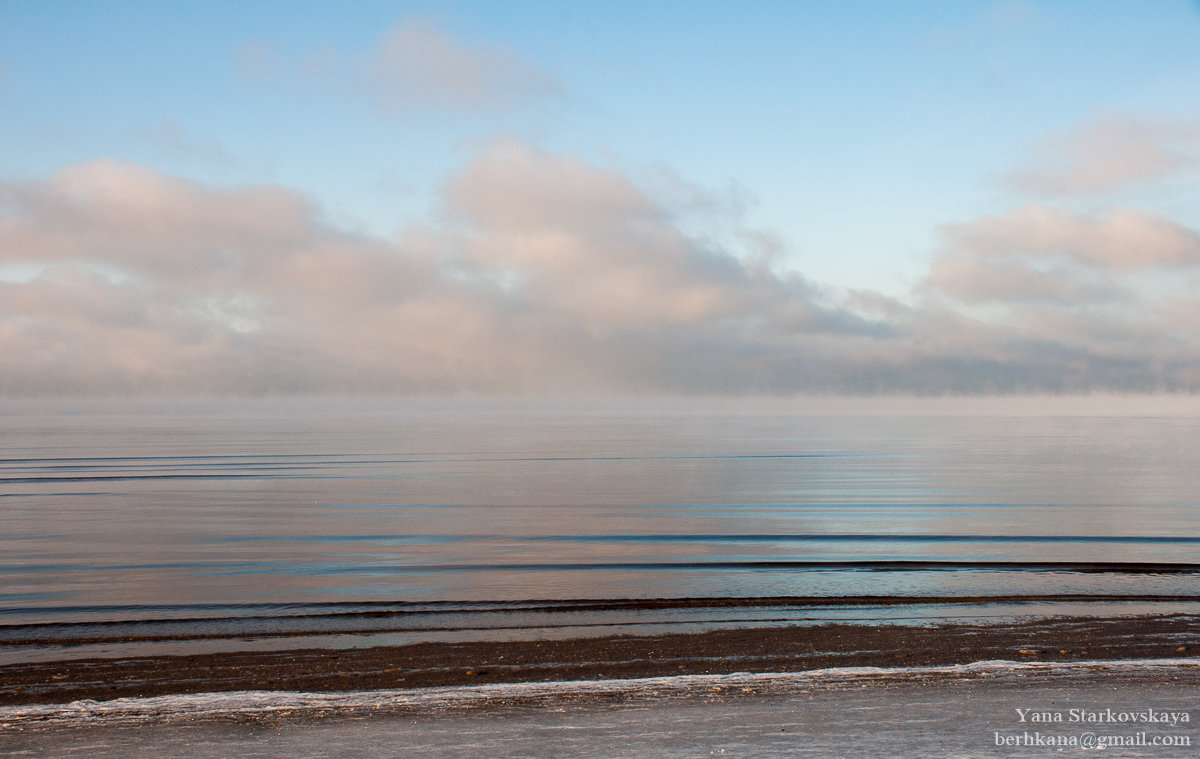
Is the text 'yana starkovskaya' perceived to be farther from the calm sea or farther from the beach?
the calm sea

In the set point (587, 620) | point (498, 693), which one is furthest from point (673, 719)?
point (587, 620)

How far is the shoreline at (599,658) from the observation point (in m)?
11.4

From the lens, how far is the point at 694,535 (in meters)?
27.9

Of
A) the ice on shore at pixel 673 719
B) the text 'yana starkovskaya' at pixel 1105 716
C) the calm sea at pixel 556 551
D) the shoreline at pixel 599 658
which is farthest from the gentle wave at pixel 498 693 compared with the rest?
the calm sea at pixel 556 551

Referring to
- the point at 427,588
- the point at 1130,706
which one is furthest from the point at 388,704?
the point at 427,588

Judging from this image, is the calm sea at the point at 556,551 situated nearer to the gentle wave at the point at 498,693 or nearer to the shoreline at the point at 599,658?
the shoreline at the point at 599,658

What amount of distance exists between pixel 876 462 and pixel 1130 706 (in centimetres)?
5635

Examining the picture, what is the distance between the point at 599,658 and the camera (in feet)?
41.2

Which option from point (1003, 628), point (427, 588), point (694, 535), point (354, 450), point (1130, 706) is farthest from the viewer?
point (354, 450)

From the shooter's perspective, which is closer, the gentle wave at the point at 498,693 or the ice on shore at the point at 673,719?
the ice on shore at the point at 673,719

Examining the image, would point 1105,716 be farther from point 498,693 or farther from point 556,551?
point 556,551

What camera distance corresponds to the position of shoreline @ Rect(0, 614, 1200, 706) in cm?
1135

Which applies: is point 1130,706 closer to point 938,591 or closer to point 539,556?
point 938,591

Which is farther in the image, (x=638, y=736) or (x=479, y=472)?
(x=479, y=472)
